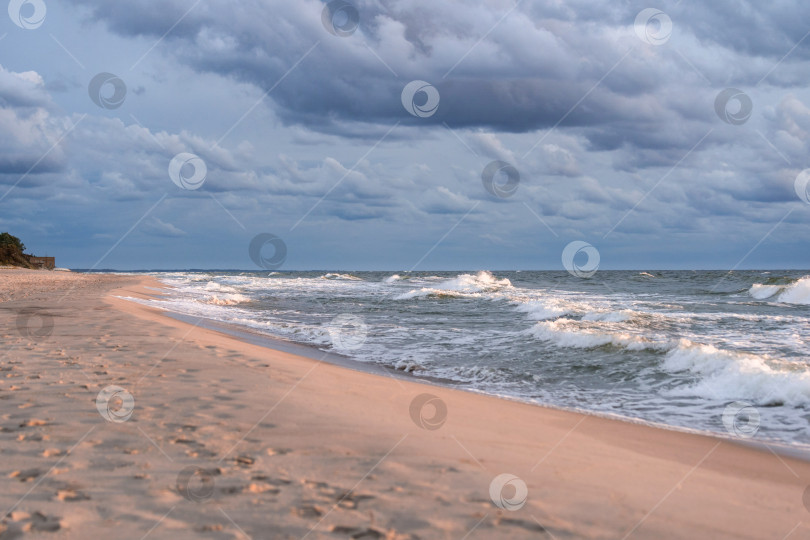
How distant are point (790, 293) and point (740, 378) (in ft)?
96.4

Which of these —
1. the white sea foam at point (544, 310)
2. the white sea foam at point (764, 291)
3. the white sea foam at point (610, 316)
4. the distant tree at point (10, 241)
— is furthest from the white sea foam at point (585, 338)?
the distant tree at point (10, 241)

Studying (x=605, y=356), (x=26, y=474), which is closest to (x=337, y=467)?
(x=26, y=474)

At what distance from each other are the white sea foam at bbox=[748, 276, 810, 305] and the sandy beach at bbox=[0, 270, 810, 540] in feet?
104

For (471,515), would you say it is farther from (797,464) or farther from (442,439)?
(797,464)

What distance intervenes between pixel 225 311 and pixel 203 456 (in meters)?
18.0

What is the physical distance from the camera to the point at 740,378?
31.7 ft

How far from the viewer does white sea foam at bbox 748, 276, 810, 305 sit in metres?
32.8

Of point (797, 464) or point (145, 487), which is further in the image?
point (797, 464)

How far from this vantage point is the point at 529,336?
1565 cm

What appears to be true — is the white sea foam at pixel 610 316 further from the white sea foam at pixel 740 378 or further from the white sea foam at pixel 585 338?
the white sea foam at pixel 740 378

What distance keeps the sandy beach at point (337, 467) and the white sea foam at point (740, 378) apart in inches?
116

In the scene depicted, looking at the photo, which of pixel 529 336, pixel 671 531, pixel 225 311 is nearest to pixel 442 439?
pixel 671 531

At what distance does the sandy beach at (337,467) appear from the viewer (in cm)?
354

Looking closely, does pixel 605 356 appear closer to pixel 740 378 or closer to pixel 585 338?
pixel 585 338
